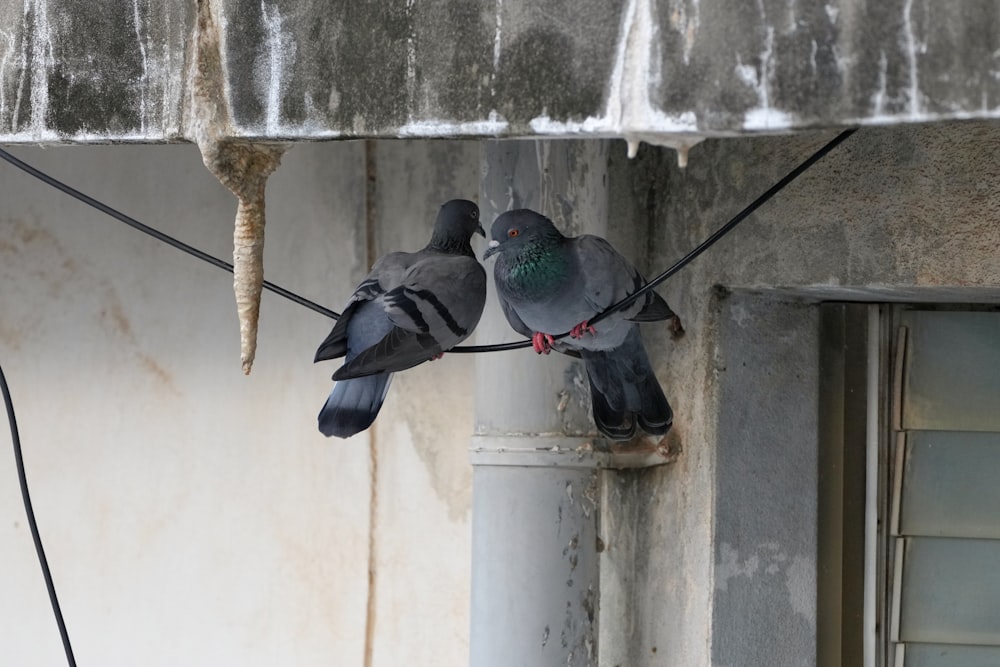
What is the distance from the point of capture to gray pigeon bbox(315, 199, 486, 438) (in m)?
2.41

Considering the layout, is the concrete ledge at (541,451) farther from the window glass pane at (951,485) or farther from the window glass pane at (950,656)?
the window glass pane at (950,656)

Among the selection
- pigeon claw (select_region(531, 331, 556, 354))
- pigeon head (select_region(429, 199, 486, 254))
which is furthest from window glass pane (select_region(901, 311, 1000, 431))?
pigeon head (select_region(429, 199, 486, 254))

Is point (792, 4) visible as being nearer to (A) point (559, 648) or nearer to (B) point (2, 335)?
(A) point (559, 648)

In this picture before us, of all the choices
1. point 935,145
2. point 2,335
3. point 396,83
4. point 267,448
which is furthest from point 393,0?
point 2,335

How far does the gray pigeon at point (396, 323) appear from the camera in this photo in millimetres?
2411

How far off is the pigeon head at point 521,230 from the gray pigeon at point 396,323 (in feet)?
0.31

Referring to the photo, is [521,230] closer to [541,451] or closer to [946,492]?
[541,451]

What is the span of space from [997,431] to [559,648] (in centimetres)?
131

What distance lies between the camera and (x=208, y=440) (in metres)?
3.82

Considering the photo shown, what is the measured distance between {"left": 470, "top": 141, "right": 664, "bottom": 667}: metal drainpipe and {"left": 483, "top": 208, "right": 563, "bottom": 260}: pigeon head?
1.16 feet

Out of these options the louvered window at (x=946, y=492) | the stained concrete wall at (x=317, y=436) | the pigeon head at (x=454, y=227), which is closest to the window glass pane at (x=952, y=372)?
the louvered window at (x=946, y=492)

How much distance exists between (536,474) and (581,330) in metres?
0.51

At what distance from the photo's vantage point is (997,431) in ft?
10.2

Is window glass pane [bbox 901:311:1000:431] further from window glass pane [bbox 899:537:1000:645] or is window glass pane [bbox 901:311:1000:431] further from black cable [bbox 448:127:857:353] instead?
black cable [bbox 448:127:857:353]
